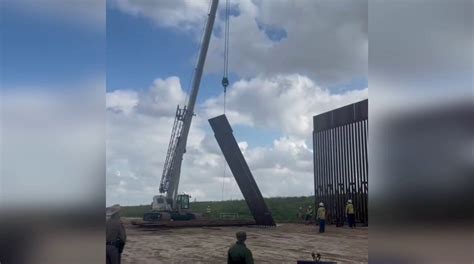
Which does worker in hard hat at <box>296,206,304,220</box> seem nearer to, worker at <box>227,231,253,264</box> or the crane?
the crane

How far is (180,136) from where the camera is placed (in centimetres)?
959

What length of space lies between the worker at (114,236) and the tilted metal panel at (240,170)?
2818 millimetres

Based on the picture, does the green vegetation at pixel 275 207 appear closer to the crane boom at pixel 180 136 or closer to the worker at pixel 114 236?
the crane boom at pixel 180 136

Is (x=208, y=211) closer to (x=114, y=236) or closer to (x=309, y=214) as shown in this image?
(x=309, y=214)

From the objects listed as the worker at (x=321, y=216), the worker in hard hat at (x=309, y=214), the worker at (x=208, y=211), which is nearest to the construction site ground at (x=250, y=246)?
the worker at (x=321, y=216)

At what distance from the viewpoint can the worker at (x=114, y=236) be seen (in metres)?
4.11

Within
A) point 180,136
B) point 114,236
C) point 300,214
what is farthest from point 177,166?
point 114,236

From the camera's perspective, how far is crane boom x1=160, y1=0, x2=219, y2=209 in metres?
7.80

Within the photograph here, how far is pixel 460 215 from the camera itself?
2723 millimetres

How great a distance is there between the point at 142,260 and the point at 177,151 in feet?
16.5

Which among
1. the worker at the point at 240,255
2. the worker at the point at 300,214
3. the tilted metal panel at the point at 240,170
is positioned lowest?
the worker at the point at 300,214

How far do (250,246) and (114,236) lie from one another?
2322 millimetres

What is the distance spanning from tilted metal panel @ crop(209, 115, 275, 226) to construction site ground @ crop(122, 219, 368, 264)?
0.80 m

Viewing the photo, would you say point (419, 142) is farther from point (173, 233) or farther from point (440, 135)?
point (173, 233)
